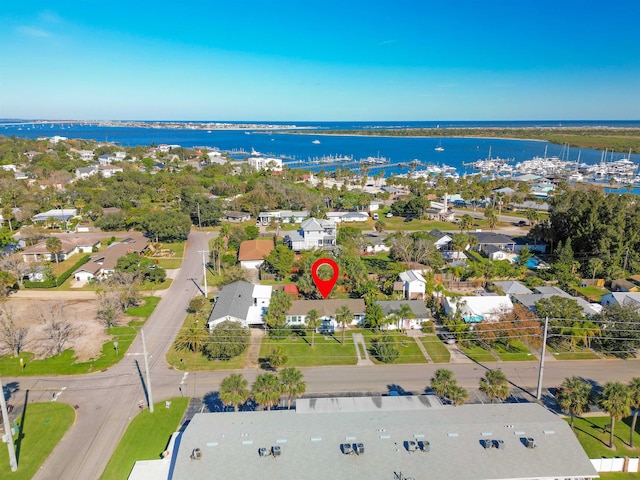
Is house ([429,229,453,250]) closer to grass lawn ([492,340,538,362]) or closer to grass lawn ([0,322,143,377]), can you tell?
grass lawn ([492,340,538,362])

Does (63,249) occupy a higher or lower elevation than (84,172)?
lower

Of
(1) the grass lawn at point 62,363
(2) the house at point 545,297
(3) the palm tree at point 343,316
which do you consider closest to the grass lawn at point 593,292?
(2) the house at point 545,297

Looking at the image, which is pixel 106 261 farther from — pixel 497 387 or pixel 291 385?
pixel 497 387

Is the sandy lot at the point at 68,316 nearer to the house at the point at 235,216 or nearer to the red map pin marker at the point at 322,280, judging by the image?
the red map pin marker at the point at 322,280

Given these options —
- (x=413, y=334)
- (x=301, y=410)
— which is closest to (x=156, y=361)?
(x=301, y=410)

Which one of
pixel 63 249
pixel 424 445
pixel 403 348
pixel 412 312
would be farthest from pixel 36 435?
pixel 63 249

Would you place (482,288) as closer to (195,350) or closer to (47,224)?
(195,350)
